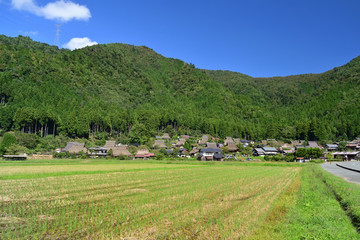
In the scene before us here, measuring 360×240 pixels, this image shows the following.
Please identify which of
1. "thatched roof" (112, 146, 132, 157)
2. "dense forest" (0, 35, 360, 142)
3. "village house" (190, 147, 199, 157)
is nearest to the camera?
"thatched roof" (112, 146, 132, 157)

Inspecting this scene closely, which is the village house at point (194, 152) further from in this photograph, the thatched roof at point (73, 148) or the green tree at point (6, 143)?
the green tree at point (6, 143)

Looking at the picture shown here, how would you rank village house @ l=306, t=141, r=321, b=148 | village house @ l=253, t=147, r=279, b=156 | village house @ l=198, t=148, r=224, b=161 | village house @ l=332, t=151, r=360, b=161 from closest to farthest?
1. village house @ l=198, t=148, r=224, b=161
2. village house @ l=332, t=151, r=360, b=161
3. village house @ l=253, t=147, r=279, b=156
4. village house @ l=306, t=141, r=321, b=148

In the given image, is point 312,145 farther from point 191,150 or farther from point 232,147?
point 191,150

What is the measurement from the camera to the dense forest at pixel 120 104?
73438mm

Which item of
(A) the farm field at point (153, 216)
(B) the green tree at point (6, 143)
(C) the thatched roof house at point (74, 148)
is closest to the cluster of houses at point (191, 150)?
(C) the thatched roof house at point (74, 148)

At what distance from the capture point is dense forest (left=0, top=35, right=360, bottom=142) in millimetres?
73438

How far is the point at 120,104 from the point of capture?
118000 millimetres

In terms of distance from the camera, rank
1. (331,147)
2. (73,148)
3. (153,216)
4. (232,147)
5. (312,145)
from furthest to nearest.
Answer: (312,145), (331,147), (232,147), (73,148), (153,216)

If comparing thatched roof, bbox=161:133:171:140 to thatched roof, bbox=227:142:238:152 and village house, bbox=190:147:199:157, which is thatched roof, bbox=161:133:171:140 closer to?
village house, bbox=190:147:199:157

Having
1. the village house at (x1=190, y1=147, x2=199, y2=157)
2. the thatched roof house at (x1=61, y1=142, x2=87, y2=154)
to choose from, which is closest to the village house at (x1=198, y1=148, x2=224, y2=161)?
the village house at (x1=190, y1=147, x2=199, y2=157)

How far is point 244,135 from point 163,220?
3989 inches

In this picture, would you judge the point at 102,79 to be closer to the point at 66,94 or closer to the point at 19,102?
the point at 66,94

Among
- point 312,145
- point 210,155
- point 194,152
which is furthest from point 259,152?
point 312,145

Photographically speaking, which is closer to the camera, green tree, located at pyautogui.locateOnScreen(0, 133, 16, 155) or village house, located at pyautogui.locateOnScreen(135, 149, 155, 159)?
green tree, located at pyautogui.locateOnScreen(0, 133, 16, 155)
